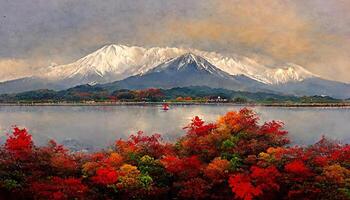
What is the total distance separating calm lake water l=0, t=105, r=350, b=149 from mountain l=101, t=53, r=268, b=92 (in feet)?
2.29

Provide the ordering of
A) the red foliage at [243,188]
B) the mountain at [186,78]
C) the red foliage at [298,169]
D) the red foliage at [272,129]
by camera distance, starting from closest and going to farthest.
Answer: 1. the red foliage at [243,188]
2. the red foliage at [298,169]
3. the red foliage at [272,129]
4. the mountain at [186,78]

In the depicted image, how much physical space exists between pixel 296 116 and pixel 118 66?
5020mm

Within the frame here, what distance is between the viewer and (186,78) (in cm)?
1320

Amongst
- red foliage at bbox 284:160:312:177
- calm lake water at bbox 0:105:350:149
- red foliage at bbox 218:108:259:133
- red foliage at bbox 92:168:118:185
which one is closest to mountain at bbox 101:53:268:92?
calm lake water at bbox 0:105:350:149

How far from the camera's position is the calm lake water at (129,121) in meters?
11.8

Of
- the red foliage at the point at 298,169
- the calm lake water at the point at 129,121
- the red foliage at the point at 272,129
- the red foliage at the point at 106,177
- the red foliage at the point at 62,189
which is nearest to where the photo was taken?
the red foliage at the point at 62,189

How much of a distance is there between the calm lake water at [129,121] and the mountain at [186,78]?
2.29ft

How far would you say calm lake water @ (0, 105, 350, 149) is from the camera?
1176 centimetres

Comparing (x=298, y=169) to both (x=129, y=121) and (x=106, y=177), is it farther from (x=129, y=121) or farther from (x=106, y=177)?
(x=129, y=121)

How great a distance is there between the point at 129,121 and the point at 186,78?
2027mm

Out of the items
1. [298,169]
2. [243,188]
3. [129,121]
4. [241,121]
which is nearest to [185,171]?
→ [243,188]

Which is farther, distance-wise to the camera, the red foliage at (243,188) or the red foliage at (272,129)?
the red foliage at (272,129)

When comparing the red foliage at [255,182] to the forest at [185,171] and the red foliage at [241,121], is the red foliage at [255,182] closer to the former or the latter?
the forest at [185,171]

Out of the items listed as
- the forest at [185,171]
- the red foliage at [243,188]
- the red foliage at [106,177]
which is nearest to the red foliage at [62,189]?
the forest at [185,171]
